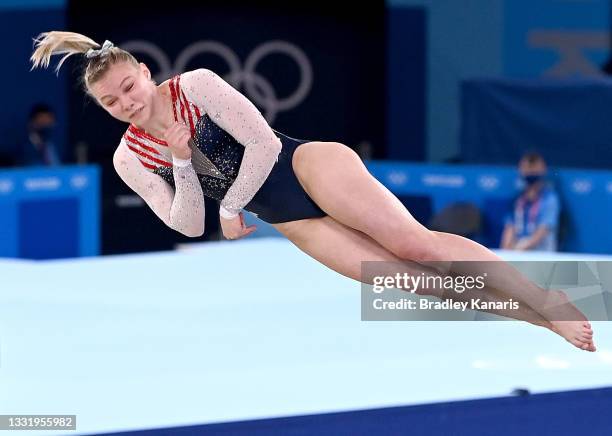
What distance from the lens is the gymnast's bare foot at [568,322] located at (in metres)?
Result: 3.91

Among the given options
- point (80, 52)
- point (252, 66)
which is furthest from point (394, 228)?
point (252, 66)

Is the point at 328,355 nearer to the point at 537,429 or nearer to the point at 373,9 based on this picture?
the point at 537,429

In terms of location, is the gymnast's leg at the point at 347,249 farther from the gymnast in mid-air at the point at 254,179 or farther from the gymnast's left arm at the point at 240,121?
the gymnast's left arm at the point at 240,121

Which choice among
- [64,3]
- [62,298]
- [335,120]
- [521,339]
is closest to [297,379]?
[521,339]

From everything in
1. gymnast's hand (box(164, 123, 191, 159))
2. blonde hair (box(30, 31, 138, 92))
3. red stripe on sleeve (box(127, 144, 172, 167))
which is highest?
blonde hair (box(30, 31, 138, 92))

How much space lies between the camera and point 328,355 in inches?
185

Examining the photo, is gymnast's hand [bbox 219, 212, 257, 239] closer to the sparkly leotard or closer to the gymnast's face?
the sparkly leotard

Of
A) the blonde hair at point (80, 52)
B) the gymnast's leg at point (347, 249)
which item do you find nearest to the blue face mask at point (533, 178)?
the gymnast's leg at point (347, 249)

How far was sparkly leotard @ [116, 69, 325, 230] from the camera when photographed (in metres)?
3.82

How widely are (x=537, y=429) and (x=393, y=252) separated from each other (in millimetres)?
773

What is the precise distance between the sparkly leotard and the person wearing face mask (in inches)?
180

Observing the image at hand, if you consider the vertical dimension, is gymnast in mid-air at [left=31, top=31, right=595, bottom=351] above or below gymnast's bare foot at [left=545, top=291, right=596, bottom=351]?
above

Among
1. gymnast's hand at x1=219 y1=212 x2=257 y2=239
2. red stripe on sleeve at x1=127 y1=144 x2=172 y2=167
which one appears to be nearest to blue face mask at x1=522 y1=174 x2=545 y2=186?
gymnast's hand at x1=219 y1=212 x2=257 y2=239

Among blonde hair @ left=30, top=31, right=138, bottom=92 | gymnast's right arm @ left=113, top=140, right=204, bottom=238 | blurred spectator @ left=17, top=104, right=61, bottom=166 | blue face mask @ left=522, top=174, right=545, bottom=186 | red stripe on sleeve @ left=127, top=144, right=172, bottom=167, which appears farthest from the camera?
blurred spectator @ left=17, top=104, right=61, bottom=166
